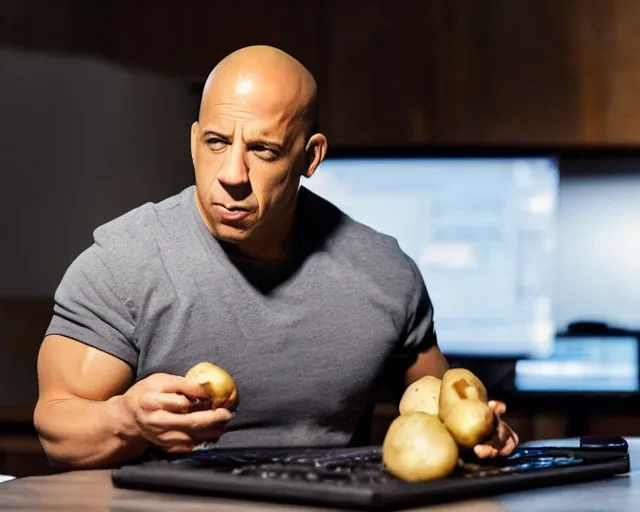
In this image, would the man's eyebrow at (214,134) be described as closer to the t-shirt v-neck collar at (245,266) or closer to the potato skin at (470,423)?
the t-shirt v-neck collar at (245,266)

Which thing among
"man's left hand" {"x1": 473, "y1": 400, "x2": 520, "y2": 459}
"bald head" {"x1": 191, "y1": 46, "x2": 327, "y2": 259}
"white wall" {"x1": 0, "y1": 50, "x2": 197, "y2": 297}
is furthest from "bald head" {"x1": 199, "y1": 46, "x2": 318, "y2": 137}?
"white wall" {"x1": 0, "y1": 50, "x2": 197, "y2": 297}

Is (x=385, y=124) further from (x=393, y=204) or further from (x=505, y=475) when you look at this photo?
(x=505, y=475)

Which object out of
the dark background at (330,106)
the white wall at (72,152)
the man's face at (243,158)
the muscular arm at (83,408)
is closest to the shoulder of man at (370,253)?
the man's face at (243,158)

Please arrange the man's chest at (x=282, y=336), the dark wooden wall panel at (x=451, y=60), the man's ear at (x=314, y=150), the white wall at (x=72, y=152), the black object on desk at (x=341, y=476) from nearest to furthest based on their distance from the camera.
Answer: the black object on desk at (x=341, y=476), the man's chest at (x=282, y=336), the man's ear at (x=314, y=150), the dark wooden wall panel at (x=451, y=60), the white wall at (x=72, y=152)

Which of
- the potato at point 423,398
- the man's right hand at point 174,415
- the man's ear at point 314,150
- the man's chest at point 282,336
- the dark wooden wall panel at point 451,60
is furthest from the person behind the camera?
the dark wooden wall panel at point 451,60

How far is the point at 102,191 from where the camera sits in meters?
3.65

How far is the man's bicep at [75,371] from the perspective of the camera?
5.53 ft

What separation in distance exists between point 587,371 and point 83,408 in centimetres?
219

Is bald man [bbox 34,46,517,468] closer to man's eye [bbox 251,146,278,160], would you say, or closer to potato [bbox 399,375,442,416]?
man's eye [bbox 251,146,278,160]

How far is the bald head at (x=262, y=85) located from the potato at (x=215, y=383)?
0.47 metres

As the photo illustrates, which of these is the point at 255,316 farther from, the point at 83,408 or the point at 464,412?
the point at 464,412

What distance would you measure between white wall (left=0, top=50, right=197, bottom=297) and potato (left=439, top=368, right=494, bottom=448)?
2.36m

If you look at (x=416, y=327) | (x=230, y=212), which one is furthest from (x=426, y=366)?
(x=230, y=212)

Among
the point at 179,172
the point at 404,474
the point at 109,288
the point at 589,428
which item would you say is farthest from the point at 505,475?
the point at 179,172
